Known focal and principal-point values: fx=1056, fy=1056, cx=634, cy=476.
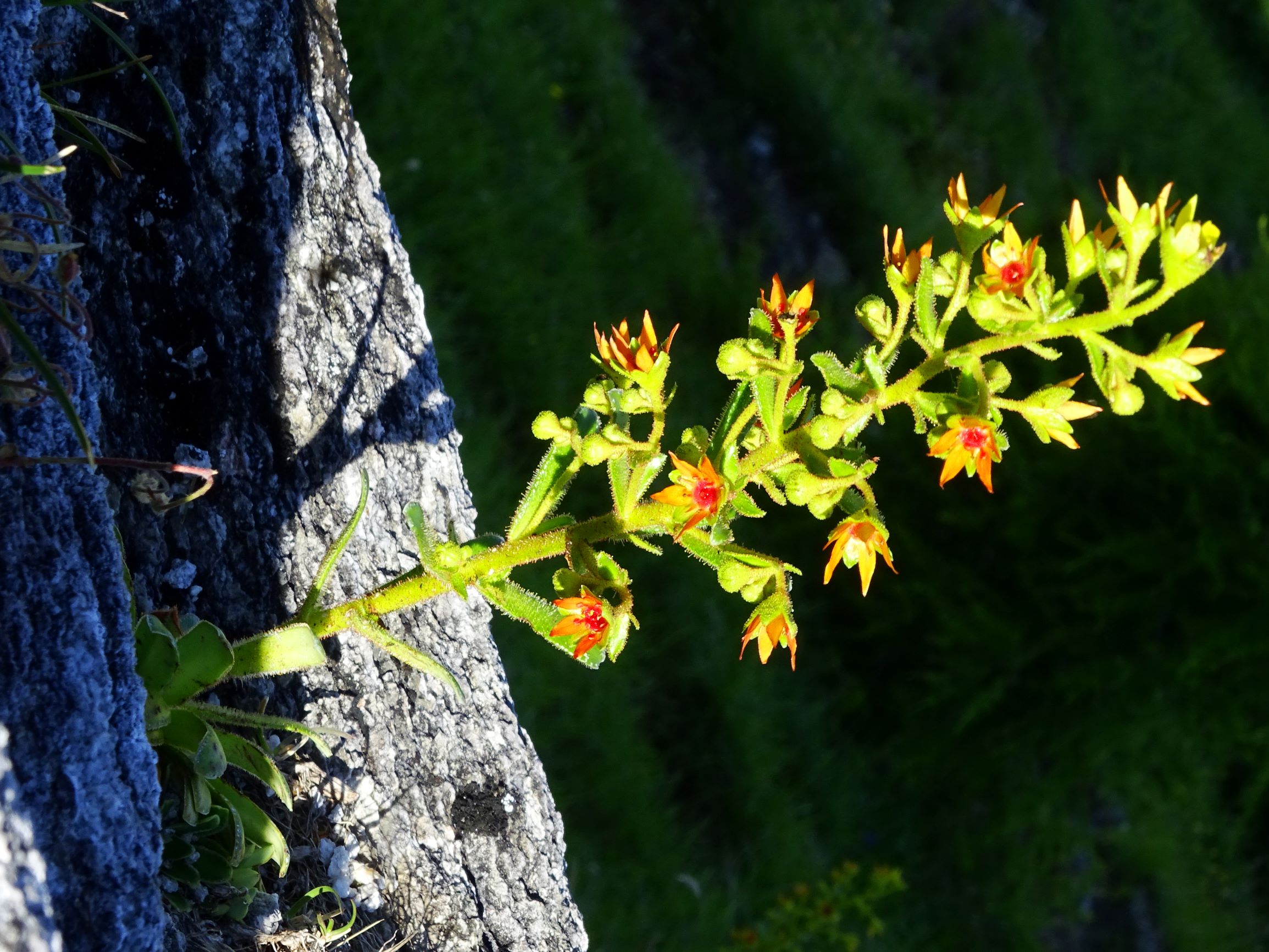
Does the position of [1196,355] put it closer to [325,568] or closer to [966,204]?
[966,204]

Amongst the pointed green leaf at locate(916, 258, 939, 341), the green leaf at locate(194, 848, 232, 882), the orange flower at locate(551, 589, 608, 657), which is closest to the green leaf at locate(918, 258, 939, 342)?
the pointed green leaf at locate(916, 258, 939, 341)

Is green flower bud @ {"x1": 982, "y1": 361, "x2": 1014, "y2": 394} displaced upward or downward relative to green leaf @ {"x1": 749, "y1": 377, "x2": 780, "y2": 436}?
downward

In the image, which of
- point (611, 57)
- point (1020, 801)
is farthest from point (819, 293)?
point (1020, 801)

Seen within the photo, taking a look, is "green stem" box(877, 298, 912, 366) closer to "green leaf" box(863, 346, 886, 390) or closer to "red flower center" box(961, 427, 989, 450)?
"green leaf" box(863, 346, 886, 390)

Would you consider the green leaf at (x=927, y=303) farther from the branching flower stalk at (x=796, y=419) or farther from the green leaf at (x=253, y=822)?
the green leaf at (x=253, y=822)

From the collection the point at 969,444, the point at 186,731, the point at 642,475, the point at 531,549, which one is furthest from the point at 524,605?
the point at 969,444
